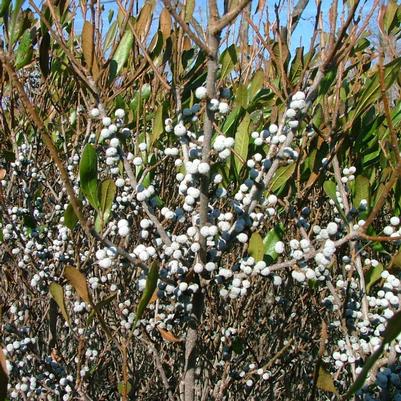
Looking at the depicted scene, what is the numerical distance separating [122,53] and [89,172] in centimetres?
50

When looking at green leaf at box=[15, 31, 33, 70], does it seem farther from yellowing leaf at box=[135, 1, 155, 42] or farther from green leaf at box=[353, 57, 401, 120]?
green leaf at box=[353, 57, 401, 120]

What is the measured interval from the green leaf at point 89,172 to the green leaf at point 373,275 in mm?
760

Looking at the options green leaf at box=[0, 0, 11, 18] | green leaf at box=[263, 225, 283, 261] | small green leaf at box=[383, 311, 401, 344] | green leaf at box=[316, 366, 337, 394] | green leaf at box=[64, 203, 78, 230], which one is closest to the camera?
small green leaf at box=[383, 311, 401, 344]

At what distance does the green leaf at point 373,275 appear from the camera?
1.45 metres

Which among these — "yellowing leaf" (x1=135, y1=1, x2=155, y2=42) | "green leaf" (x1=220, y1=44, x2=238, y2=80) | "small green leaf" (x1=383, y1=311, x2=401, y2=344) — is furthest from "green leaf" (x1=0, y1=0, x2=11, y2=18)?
→ "small green leaf" (x1=383, y1=311, x2=401, y2=344)

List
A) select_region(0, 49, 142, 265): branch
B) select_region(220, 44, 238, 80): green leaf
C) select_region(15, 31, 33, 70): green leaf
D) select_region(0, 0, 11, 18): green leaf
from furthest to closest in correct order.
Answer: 1. select_region(15, 31, 33, 70): green leaf
2. select_region(220, 44, 238, 80): green leaf
3. select_region(0, 0, 11, 18): green leaf
4. select_region(0, 49, 142, 265): branch

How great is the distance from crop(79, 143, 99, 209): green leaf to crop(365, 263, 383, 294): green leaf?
2.49ft

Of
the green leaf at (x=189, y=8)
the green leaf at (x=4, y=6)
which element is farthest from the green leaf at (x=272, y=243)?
the green leaf at (x=4, y=6)

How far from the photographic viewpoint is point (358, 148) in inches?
64.6

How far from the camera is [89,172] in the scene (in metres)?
1.12

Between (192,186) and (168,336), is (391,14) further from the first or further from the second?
(168,336)

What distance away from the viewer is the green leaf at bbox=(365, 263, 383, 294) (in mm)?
1454

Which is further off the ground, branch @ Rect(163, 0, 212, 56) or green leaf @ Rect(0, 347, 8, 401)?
branch @ Rect(163, 0, 212, 56)

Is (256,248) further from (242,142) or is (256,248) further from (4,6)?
(4,6)
